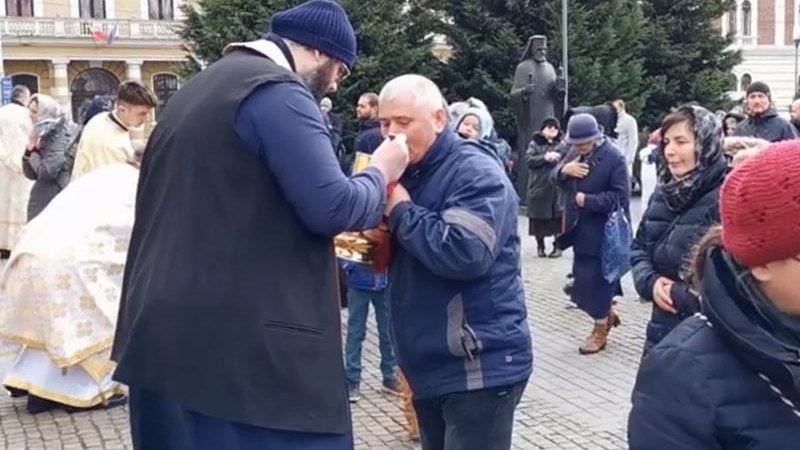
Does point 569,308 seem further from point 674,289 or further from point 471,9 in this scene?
point 471,9

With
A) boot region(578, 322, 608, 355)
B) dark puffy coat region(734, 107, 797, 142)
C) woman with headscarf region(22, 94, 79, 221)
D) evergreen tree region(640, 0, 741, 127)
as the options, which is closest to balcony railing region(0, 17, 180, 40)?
evergreen tree region(640, 0, 741, 127)

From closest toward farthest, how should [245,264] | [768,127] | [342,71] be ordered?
[245,264], [342,71], [768,127]

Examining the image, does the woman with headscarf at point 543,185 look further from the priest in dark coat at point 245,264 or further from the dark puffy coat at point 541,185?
the priest in dark coat at point 245,264

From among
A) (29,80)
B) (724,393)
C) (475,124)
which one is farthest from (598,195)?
(29,80)

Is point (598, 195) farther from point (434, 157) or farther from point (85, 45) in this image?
point (85, 45)

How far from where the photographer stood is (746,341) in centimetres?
182

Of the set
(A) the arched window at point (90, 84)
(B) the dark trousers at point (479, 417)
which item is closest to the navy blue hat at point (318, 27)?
(B) the dark trousers at point (479, 417)

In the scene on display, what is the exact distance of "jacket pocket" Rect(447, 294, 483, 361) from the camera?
11.3 ft

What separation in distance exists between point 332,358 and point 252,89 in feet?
2.42

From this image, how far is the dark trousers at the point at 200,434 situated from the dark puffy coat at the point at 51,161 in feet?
22.0

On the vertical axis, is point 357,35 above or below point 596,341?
above

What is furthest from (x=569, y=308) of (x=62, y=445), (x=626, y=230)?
(x=62, y=445)

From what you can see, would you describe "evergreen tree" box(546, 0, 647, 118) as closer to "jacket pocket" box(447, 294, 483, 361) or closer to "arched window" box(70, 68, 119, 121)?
"jacket pocket" box(447, 294, 483, 361)

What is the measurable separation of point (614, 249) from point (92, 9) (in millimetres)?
43522
